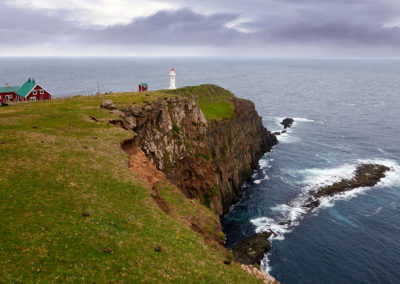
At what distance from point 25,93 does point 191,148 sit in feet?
154

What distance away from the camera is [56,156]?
30156 millimetres

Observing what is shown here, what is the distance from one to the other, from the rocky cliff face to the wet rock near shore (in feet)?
68.8

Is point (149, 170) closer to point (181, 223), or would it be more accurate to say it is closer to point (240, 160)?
point (181, 223)

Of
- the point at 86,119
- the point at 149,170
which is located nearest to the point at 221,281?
the point at 149,170

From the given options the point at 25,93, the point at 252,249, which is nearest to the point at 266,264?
the point at 252,249

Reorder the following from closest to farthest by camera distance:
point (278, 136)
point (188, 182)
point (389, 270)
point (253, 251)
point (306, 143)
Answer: point (389, 270) → point (253, 251) → point (188, 182) → point (306, 143) → point (278, 136)

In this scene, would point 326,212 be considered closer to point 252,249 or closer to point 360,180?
point 360,180

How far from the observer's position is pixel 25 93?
74562 mm

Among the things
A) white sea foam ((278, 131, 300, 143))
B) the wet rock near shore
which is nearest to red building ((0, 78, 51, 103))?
the wet rock near shore

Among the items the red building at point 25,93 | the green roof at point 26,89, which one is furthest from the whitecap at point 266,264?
the green roof at point 26,89

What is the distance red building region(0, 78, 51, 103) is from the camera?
74.2 meters

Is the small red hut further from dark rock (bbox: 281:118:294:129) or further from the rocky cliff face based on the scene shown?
dark rock (bbox: 281:118:294:129)

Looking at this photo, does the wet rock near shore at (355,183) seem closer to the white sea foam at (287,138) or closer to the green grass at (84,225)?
the white sea foam at (287,138)

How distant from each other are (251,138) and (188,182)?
168 feet
